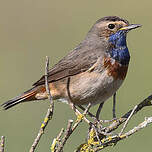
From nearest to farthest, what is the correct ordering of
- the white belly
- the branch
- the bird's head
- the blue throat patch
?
the branch
the white belly
the blue throat patch
the bird's head

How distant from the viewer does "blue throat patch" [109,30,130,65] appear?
6.46 m

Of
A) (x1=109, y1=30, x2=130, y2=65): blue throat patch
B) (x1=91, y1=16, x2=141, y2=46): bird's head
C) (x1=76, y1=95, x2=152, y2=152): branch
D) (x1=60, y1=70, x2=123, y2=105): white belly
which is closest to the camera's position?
(x1=76, y1=95, x2=152, y2=152): branch

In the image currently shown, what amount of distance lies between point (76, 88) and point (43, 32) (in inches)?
309

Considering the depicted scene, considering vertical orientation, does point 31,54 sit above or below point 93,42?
below

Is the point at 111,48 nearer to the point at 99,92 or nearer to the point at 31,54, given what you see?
the point at 99,92

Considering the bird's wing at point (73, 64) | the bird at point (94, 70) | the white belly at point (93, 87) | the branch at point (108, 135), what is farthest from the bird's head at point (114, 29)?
the branch at point (108, 135)

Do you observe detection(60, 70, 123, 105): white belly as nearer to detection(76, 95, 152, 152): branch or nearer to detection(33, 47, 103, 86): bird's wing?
detection(33, 47, 103, 86): bird's wing

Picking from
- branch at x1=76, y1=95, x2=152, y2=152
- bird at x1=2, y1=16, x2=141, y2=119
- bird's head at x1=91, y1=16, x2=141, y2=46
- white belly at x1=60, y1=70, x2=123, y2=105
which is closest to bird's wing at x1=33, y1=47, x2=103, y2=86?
bird at x1=2, y1=16, x2=141, y2=119

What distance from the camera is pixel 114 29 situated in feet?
21.9

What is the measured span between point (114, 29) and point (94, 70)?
2.04ft

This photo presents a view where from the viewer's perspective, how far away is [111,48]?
657 centimetres

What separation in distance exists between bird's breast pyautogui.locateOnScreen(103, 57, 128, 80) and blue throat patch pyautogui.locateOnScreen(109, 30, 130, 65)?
0.06 m

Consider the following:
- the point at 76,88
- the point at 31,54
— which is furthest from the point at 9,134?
the point at 31,54

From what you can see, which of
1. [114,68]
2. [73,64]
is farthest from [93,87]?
[73,64]
